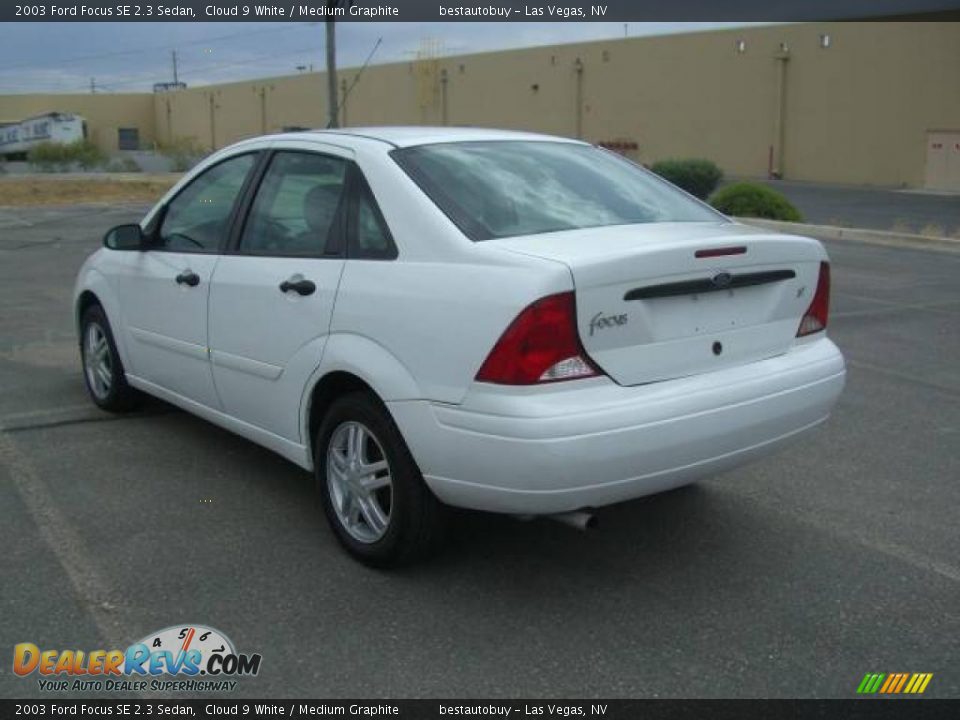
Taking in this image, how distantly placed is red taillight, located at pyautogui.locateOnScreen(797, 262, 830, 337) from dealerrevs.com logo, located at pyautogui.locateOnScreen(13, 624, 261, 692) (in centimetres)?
244

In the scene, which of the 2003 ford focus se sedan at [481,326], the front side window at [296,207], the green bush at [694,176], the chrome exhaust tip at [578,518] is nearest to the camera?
the 2003 ford focus se sedan at [481,326]

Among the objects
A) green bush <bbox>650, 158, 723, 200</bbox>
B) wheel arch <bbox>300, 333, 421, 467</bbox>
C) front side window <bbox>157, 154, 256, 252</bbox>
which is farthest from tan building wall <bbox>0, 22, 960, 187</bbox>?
wheel arch <bbox>300, 333, 421, 467</bbox>

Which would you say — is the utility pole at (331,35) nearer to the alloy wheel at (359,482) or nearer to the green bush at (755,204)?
the green bush at (755,204)

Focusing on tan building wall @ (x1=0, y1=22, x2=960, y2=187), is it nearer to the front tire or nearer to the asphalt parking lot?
the asphalt parking lot

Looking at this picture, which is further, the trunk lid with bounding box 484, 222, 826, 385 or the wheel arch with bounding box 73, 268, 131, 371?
the wheel arch with bounding box 73, 268, 131, 371

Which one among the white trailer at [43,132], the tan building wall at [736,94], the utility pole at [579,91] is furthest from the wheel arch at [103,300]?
the white trailer at [43,132]

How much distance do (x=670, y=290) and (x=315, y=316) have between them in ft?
4.51

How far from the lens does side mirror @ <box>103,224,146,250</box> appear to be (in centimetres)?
527

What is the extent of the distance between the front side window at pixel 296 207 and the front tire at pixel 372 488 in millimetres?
737

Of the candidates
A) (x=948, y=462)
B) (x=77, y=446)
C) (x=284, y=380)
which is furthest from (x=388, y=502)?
(x=948, y=462)

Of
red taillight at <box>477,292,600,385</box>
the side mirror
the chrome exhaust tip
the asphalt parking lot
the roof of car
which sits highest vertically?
the roof of car

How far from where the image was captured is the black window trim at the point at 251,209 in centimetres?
408

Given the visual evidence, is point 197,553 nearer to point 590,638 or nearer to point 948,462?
point 590,638

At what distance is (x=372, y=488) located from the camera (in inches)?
152
